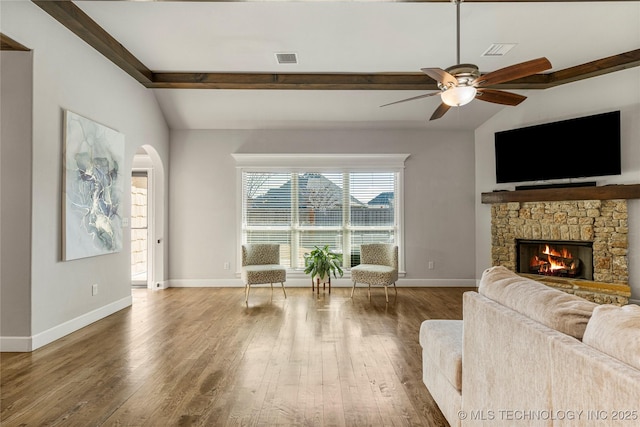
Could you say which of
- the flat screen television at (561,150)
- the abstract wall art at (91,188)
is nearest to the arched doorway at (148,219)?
the abstract wall art at (91,188)

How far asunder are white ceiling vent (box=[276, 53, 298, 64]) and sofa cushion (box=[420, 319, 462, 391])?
3563 mm

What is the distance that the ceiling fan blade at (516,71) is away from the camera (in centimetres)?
274

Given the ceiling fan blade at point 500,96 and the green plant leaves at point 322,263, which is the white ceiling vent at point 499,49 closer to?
the ceiling fan blade at point 500,96

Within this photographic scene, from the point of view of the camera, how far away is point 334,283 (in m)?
6.59

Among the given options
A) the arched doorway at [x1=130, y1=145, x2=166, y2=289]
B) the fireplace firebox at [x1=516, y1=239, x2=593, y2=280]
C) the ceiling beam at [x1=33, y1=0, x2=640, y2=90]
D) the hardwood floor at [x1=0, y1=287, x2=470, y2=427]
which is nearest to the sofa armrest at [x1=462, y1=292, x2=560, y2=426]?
the hardwood floor at [x1=0, y1=287, x2=470, y2=427]

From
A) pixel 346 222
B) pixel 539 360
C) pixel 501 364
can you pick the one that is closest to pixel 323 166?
pixel 346 222

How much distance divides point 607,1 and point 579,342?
142 inches

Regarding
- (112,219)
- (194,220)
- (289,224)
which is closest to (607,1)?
(289,224)

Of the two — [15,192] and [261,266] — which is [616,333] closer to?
[15,192]

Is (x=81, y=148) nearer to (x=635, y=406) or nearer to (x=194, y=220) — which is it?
(x=194, y=220)

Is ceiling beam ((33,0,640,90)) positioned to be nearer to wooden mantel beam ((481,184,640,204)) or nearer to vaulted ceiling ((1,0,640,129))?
vaulted ceiling ((1,0,640,129))

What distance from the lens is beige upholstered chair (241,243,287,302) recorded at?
217 inches

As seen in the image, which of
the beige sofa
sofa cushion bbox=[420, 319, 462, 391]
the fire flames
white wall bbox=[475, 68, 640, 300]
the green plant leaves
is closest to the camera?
the beige sofa

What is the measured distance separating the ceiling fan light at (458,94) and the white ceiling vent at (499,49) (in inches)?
65.5
